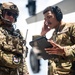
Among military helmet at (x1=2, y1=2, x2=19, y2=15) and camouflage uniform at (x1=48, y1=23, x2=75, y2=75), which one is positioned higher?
military helmet at (x1=2, y1=2, x2=19, y2=15)

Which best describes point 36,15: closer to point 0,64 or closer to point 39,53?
point 39,53

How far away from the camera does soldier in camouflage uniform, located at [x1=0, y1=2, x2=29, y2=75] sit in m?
1.59

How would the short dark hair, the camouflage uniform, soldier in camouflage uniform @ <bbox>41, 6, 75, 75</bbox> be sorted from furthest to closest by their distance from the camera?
the short dark hair, the camouflage uniform, soldier in camouflage uniform @ <bbox>41, 6, 75, 75</bbox>

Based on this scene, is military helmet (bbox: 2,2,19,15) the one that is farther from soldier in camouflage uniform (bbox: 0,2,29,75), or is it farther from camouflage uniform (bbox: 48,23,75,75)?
camouflage uniform (bbox: 48,23,75,75)

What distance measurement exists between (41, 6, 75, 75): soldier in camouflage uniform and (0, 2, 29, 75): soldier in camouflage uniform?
212 millimetres

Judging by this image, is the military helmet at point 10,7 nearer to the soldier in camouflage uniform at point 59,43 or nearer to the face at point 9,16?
the face at point 9,16

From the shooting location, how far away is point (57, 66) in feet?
5.33

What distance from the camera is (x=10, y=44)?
5.34 ft

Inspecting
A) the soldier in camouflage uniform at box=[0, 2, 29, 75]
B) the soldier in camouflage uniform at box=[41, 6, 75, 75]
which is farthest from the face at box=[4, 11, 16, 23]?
the soldier in camouflage uniform at box=[41, 6, 75, 75]

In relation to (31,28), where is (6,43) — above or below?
below

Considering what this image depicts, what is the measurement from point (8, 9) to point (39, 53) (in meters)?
0.42

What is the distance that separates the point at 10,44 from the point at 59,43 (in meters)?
0.35

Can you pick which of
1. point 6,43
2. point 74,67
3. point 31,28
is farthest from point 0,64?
point 74,67

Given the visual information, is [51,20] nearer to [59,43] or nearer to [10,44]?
[59,43]
